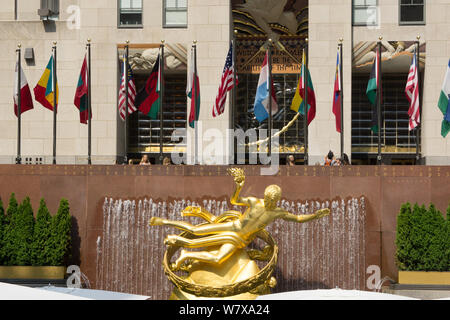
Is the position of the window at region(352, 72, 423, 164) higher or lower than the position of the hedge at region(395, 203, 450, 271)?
higher

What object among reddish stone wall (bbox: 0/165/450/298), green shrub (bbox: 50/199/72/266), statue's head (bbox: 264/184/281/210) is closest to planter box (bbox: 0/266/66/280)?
green shrub (bbox: 50/199/72/266)

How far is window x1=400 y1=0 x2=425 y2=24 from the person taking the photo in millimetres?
32766

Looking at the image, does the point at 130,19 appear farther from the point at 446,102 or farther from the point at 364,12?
the point at 446,102

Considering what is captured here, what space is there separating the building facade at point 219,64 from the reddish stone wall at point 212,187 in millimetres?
9072

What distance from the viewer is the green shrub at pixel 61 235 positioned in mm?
21719

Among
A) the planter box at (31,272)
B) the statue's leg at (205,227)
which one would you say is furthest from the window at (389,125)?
the statue's leg at (205,227)

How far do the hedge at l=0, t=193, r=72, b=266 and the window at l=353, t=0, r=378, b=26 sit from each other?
1621 centimetres

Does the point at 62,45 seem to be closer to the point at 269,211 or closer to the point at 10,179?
the point at 10,179

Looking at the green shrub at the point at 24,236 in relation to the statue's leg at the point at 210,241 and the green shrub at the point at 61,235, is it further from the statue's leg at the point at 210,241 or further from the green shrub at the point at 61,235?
the statue's leg at the point at 210,241

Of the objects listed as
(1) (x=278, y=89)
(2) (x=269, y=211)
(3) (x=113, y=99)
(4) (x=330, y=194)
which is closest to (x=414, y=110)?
(4) (x=330, y=194)

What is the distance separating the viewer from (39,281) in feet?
70.8

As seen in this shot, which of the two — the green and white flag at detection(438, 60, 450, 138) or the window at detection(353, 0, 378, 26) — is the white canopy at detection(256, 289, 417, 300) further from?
the window at detection(353, 0, 378, 26)

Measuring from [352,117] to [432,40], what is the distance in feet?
15.4

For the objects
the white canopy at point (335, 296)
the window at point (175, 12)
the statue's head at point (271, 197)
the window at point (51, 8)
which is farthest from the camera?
the window at point (51, 8)
